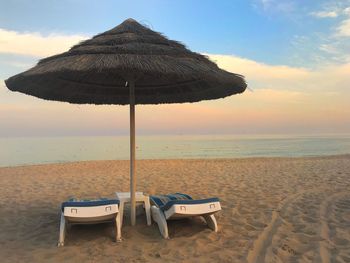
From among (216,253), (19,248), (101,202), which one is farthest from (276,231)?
(19,248)

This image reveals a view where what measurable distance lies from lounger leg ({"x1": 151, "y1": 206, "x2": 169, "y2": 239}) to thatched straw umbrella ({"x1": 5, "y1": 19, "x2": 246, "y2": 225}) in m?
0.31

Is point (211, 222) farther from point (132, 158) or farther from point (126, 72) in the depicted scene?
point (126, 72)

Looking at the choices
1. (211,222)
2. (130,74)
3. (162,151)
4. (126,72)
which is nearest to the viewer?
(126,72)

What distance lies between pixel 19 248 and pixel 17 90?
7.36 ft

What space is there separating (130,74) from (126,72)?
12.0 inches

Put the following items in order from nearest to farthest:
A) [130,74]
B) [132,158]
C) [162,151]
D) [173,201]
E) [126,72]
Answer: [126,72]
[173,201]
[130,74]
[132,158]
[162,151]

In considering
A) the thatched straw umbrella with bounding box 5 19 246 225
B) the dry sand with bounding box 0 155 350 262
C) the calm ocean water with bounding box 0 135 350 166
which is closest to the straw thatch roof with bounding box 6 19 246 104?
the thatched straw umbrella with bounding box 5 19 246 225

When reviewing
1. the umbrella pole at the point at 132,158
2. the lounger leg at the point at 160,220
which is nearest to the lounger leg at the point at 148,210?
the lounger leg at the point at 160,220

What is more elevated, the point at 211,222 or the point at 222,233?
the point at 211,222

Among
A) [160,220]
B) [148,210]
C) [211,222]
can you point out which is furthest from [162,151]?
[160,220]

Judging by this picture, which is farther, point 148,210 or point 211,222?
point 148,210

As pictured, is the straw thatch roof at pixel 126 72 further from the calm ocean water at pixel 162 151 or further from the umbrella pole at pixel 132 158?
the calm ocean water at pixel 162 151

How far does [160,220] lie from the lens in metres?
4.39

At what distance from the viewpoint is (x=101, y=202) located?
400cm
